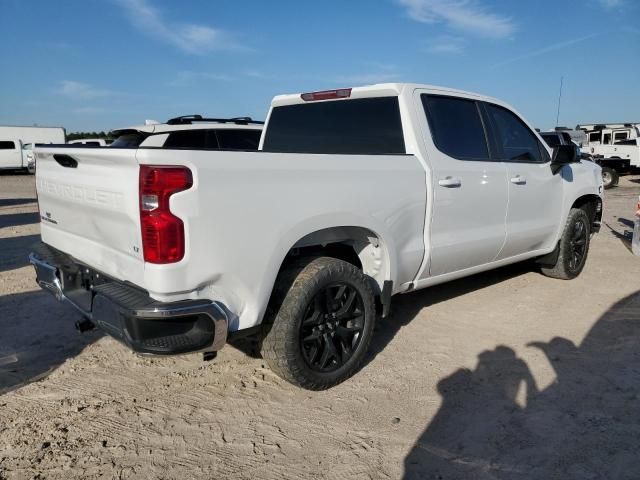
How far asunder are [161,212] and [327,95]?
89.0 inches

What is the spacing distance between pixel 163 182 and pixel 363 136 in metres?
1.99

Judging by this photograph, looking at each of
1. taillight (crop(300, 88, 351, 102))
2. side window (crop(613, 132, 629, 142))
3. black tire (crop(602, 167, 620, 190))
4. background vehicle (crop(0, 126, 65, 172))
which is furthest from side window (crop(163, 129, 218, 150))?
background vehicle (crop(0, 126, 65, 172))

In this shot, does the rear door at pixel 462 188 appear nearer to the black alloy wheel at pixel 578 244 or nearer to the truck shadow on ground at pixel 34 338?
the black alloy wheel at pixel 578 244

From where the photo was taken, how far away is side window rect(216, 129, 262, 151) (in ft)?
28.2

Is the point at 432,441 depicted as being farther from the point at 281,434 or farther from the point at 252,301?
the point at 252,301

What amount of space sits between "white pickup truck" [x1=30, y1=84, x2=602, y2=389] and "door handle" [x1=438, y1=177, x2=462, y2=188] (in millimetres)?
24

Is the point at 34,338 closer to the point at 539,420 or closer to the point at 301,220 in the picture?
the point at 301,220

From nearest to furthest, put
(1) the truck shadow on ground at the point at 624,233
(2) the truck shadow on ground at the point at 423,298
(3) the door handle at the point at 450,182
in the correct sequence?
1. (3) the door handle at the point at 450,182
2. (2) the truck shadow on ground at the point at 423,298
3. (1) the truck shadow on ground at the point at 624,233

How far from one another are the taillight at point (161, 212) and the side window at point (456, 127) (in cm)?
216

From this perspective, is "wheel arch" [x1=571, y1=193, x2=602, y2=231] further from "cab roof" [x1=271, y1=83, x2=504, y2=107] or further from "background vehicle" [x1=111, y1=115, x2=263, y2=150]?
"background vehicle" [x1=111, y1=115, x2=263, y2=150]

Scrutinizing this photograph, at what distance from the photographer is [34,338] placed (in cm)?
414

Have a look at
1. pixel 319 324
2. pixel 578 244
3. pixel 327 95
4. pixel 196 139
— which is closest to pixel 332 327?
pixel 319 324

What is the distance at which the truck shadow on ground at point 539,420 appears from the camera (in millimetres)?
2611

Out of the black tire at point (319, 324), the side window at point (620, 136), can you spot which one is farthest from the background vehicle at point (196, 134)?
the side window at point (620, 136)
